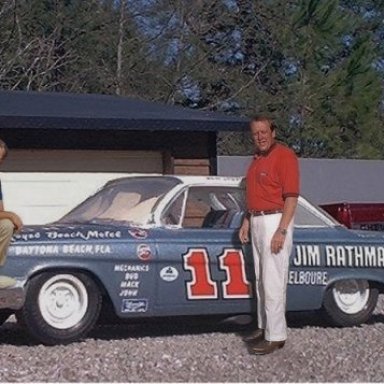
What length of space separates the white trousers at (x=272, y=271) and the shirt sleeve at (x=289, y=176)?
0.65ft

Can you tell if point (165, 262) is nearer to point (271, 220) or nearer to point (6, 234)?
point (271, 220)

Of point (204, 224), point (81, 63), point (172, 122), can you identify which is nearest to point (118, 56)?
point (81, 63)

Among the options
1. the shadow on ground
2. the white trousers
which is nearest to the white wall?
the shadow on ground

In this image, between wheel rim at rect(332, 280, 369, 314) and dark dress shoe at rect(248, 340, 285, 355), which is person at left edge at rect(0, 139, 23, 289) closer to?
dark dress shoe at rect(248, 340, 285, 355)

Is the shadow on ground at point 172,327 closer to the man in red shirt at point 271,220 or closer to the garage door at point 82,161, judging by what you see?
the man in red shirt at point 271,220

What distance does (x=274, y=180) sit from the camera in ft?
31.0

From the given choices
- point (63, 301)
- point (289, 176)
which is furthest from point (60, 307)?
point (289, 176)

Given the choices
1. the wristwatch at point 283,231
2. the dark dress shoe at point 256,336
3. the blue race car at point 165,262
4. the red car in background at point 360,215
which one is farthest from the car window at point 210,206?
the red car in background at point 360,215

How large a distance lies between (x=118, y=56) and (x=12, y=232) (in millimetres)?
20787

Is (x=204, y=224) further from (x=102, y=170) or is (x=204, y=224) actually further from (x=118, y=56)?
(x=118, y=56)

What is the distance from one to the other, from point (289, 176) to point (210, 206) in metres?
1.54

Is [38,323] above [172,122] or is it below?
below

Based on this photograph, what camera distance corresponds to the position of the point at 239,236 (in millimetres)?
10188

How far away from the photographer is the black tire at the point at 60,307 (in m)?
9.67
